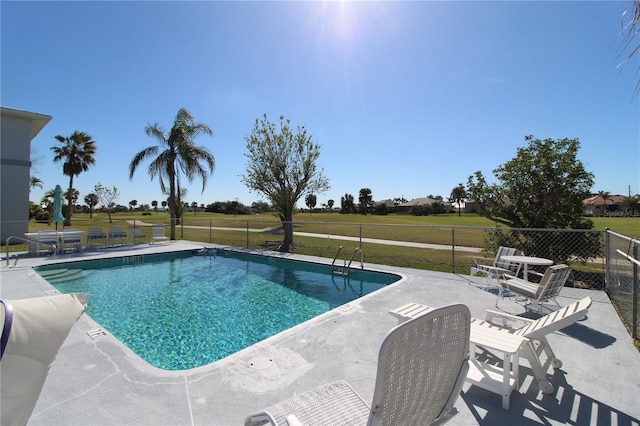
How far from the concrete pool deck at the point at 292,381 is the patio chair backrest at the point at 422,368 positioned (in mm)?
1138

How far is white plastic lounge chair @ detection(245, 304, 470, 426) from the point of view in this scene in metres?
1.33

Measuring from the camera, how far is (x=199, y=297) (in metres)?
6.97

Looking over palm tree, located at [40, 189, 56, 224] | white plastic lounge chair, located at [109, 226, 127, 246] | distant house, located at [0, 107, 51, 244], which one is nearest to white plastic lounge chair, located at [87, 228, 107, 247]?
white plastic lounge chair, located at [109, 226, 127, 246]

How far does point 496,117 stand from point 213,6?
10.8 meters

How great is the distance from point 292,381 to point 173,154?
1567 centimetres

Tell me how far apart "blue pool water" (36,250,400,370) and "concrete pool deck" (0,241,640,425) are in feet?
3.10

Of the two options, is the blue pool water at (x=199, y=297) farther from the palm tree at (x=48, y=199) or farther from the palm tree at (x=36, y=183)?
the palm tree at (x=36, y=183)

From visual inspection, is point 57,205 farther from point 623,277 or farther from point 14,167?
point 623,277

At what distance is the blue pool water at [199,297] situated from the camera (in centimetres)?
473

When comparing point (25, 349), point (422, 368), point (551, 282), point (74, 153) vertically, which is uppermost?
point (74, 153)

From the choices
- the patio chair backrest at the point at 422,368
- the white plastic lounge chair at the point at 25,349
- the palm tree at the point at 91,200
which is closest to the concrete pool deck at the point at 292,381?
the patio chair backrest at the point at 422,368

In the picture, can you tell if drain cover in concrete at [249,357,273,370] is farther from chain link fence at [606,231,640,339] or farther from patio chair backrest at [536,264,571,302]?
chain link fence at [606,231,640,339]

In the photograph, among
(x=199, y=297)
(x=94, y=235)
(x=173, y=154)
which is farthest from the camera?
(x=173, y=154)

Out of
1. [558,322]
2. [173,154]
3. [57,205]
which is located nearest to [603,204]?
[173,154]
